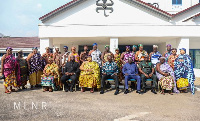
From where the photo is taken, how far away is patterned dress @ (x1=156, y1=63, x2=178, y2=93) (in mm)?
5508

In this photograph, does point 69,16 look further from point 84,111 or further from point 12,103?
point 84,111

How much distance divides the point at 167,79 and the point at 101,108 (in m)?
2.90

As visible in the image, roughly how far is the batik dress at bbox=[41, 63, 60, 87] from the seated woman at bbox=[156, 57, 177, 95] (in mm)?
3784

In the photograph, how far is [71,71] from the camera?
590cm

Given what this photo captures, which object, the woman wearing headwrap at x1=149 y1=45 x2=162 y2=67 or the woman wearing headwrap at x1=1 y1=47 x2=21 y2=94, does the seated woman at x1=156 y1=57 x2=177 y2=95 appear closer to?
the woman wearing headwrap at x1=149 y1=45 x2=162 y2=67

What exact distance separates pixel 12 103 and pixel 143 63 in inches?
178

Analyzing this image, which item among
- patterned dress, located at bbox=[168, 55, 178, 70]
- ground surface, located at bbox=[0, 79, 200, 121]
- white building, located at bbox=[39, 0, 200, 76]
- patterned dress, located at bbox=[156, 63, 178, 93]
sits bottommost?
ground surface, located at bbox=[0, 79, 200, 121]

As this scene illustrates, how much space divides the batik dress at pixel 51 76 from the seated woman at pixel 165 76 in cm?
378

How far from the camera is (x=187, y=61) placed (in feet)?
18.9

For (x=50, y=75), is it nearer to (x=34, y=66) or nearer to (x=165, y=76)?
(x=34, y=66)

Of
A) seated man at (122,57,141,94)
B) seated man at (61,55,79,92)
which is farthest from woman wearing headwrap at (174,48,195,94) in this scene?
seated man at (61,55,79,92)

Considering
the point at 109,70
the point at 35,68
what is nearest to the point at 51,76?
the point at 35,68

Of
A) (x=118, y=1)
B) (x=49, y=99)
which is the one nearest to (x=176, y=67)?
(x=49, y=99)

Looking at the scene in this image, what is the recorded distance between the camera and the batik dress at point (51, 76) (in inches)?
225
